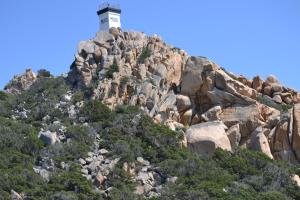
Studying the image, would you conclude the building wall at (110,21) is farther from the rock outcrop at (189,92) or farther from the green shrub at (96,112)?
the green shrub at (96,112)

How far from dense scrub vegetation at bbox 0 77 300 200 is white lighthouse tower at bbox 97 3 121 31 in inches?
460

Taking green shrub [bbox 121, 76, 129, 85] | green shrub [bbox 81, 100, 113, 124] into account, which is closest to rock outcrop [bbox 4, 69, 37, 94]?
green shrub [bbox 81, 100, 113, 124]

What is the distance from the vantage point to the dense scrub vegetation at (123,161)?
1889 inches

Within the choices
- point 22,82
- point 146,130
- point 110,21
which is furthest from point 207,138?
point 22,82

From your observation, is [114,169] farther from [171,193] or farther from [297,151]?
[297,151]

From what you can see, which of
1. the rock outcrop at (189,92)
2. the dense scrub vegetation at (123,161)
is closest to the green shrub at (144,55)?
the rock outcrop at (189,92)

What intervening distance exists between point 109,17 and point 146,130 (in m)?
A: 17.0

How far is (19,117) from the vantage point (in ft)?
192

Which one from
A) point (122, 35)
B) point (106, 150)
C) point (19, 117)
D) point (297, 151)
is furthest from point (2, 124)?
point (297, 151)

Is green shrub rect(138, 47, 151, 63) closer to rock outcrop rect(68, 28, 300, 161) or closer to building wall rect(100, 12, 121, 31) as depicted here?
rock outcrop rect(68, 28, 300, 161)

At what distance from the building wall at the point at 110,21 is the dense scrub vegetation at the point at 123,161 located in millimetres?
11586

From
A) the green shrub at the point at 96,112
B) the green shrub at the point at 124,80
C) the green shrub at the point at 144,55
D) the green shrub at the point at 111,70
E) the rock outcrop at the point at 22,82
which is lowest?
the green shrub at the point at 96,112

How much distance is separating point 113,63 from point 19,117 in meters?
7.55

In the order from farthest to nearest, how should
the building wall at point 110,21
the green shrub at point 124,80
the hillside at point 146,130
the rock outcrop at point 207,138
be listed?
the building wall at point 110,21, the green shrub at point 124,80, the rock outcrop at point 207,138, the hillside at point 146,130
